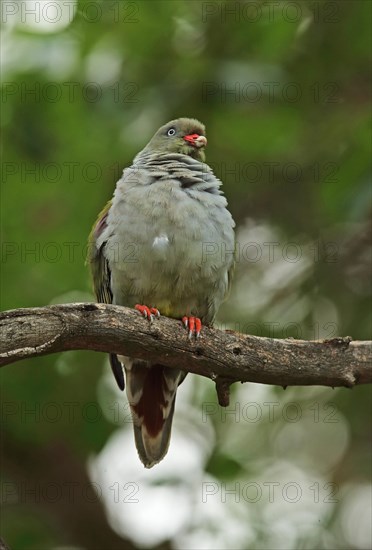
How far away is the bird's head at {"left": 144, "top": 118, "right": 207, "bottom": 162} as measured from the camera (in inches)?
212

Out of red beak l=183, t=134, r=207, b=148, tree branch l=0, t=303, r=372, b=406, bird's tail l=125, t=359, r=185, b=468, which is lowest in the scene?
bird's tail l=125, t=359, r=185, b=468

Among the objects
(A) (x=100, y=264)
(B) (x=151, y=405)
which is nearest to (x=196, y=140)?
(A) (x=100, y=264)

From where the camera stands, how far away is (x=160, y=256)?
15.4 ft

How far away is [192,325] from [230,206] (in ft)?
8.70

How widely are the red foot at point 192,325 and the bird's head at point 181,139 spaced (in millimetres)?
1289

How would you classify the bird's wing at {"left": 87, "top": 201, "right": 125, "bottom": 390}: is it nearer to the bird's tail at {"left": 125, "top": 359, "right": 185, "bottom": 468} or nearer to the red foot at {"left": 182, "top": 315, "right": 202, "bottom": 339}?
the bird's tail at {"left": 125, "top": 359, "right": 185, "bottom": 468}

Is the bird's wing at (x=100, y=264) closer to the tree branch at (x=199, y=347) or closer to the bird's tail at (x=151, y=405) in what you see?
the bird's tail at (x=151, y=405)

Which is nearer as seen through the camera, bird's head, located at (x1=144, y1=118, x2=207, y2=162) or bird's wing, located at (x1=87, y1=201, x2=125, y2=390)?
bird's wing, located at (x1=87, y1=201, x2=125, y2=390)

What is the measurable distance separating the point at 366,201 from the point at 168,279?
1.14m

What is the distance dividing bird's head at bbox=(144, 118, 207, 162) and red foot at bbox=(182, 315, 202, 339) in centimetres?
129

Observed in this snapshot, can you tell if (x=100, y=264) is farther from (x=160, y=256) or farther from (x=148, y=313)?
(x=148, y=313)

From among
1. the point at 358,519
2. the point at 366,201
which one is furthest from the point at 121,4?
the point at 358,519

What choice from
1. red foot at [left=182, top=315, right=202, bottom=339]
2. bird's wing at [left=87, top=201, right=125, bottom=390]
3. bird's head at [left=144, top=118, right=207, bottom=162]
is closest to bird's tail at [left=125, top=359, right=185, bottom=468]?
bird's wing at [left=87, top=201, right=125, bottom=390]

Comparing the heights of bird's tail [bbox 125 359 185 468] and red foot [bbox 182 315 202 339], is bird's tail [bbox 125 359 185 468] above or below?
below
